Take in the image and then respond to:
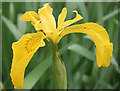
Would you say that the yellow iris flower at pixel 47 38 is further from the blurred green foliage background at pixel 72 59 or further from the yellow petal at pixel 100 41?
the blurred green foliage background at pixel 72 59

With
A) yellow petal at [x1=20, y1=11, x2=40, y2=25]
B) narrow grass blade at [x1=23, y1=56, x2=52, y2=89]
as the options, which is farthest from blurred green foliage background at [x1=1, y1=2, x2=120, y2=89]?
yellow petal at [x1=20, y1=11, x2=40, y2=25]

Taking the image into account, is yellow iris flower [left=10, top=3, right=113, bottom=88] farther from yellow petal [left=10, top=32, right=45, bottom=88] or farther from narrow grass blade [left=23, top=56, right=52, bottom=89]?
narrow grass blade [left=23, top=56, right=52, bottom=89]

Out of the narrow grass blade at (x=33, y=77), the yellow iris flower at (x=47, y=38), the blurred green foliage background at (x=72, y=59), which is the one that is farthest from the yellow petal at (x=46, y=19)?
the blurred green foliage background at (x=72, y=59)

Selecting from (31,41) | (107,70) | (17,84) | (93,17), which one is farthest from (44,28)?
(93,17)

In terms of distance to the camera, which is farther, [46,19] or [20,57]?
[46,19]

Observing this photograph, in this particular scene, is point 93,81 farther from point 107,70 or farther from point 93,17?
point 93,17

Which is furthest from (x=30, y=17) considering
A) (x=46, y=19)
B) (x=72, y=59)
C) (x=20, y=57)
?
(x=72, y=59)

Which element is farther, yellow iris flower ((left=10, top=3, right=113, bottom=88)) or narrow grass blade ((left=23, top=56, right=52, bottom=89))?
narrow grass blade ((left=23, top=56, right=52, bottom=89))

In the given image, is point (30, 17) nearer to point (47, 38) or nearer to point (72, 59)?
point (47, 38)

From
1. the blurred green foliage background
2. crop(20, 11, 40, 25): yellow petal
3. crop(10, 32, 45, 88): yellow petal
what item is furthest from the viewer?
the blurred green foliage background

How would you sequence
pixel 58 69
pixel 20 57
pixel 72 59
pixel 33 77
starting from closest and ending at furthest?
pixel 20 57 < pixel 58 69 < pixel 33 77 < pixel 72 59

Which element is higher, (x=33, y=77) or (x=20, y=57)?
(x=20, y=57)
